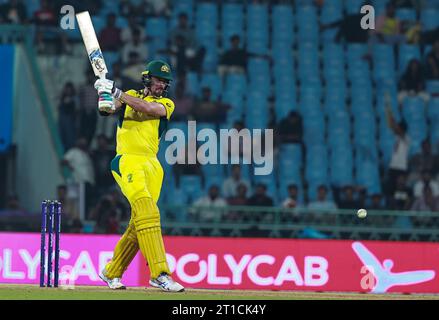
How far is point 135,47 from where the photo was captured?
21.8 meters

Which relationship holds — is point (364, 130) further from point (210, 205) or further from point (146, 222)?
point (146, 222)

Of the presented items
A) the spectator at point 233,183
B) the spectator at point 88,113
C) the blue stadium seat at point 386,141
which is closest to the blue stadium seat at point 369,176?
the blue stadium seat at point 386,141

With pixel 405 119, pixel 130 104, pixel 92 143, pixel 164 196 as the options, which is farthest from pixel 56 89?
pixel 130 104

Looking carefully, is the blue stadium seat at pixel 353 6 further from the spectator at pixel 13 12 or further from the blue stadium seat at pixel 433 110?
the spectator at pixel 13 12

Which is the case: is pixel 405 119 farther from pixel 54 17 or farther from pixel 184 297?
pixel 184 297

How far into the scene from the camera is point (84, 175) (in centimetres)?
1984

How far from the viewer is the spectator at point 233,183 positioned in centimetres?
1962

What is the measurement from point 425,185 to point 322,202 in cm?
163

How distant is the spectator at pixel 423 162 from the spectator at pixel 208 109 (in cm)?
307

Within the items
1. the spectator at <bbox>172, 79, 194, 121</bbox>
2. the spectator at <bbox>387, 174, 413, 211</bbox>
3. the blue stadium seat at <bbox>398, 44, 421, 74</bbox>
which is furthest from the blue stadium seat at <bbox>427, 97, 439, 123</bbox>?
the spectator at <bbox>172, 79, 194, 121</bbox>

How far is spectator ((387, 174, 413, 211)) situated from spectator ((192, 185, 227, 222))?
2570 mm

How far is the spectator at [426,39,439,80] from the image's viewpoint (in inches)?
887

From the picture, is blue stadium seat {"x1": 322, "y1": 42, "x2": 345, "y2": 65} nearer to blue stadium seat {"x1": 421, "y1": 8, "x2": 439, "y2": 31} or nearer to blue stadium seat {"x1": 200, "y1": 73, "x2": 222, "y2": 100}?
blue stadium seat {"x1": 421, "y1": 8, "x2": 439, "y2": 31}

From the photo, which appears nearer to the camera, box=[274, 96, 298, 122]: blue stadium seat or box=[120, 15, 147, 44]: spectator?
box=[274, 96, 298, 122]: blue stadium seat
